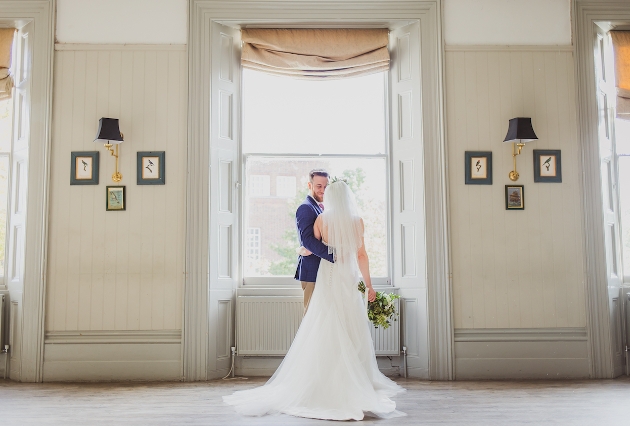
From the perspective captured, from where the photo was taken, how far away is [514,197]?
5.26 meters

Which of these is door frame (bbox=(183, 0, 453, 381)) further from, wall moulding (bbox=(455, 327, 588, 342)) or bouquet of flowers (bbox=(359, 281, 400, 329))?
bouquet of flowers (bbox=(359, 281, 400, 329))

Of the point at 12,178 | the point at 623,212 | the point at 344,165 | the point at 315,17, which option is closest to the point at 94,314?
the point at 12,178

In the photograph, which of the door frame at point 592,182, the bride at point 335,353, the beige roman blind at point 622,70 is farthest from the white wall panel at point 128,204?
the beige roman blind at point 622,70

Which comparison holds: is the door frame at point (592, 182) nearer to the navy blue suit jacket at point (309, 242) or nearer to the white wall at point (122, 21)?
the navy blue suit jacket at point (309, 242)

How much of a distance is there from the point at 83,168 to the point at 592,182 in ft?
15.9

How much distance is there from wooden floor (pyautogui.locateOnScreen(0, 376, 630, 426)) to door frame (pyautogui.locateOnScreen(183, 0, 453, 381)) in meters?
0.44

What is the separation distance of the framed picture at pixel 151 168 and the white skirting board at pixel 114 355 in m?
1.41

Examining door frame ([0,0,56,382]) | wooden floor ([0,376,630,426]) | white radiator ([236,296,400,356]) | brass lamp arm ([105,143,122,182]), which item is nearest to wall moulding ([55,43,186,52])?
door frame ([0,0,56,382])

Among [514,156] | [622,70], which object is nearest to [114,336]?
[514,156]

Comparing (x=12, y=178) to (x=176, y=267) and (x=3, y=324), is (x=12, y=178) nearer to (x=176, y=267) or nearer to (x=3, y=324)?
(x=3, y=324)

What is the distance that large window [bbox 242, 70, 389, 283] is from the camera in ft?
18.6

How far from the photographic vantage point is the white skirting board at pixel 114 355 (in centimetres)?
506

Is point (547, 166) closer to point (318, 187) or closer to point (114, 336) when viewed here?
point (318, 187)

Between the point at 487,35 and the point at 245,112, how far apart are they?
254 cm
